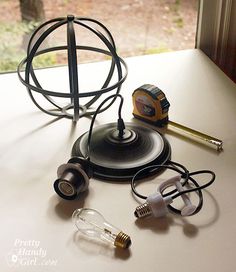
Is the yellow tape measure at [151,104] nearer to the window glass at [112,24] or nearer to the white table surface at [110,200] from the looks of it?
the white table surface at [110,200]

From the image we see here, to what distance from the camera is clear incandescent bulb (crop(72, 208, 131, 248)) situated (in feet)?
2.09

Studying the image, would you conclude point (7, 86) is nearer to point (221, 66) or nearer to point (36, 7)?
point (36, 7)

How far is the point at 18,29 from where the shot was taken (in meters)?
1.33

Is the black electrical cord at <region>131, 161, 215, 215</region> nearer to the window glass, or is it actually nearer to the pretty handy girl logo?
the pretty handy girl logo

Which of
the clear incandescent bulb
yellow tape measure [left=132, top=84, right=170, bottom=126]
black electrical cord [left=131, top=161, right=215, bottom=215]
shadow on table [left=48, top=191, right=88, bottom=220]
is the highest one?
yellow tape measure [left=132, top=84, right=170, bottom=126]

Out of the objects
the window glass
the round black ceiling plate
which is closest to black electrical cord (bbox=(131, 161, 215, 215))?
the round black ceiling plate

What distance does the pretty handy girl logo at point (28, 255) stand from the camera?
620 mm

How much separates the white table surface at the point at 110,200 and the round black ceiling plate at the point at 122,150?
0.02 m

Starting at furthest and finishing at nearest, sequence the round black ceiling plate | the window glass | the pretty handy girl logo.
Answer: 1. the window glass
2. the round black ceiling plate
3. the pretty handy girl logo

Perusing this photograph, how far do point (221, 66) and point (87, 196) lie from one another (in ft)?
2.39

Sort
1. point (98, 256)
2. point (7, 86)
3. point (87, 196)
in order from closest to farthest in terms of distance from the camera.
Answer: point (98, 256)
point (87, 196)
point (7, 86)

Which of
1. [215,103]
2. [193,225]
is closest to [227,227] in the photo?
[193,225]

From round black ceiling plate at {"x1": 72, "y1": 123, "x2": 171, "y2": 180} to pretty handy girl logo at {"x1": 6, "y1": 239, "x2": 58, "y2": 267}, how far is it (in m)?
0.18

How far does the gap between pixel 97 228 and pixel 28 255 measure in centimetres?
11
